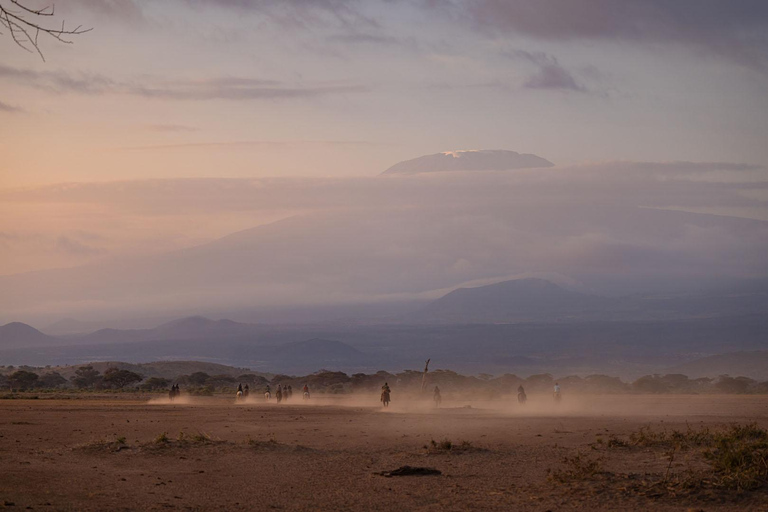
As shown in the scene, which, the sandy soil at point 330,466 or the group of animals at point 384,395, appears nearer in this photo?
the sandy soil at point 330,466

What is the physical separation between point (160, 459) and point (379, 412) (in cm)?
1820

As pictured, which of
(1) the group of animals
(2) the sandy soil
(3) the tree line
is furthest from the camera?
(3) the tree line

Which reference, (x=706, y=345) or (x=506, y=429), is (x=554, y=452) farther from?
(x=706, y=345)

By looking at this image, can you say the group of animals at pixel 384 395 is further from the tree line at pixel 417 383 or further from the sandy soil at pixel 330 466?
the tree line at pixel 417 383

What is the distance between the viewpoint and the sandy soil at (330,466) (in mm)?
14070

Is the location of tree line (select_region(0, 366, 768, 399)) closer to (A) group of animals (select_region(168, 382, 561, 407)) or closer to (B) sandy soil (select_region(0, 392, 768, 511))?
(A) group of animals (select_region(168, 382, 561, 407))

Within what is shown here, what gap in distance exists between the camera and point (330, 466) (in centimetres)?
1822

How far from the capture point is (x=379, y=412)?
117 feet

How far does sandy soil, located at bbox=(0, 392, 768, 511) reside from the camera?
14070mm

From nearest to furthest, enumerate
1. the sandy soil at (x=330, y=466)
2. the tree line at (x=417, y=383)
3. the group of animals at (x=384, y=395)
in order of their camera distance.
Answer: the sandy soil at (x=330, y=466)
the group of animals at (x=384, y=395)
the tree line at (x=417, y=383)

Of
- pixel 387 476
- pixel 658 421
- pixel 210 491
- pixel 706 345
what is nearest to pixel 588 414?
pixel 658 421

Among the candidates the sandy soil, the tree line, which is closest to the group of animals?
the sandy soil

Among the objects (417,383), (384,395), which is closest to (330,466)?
(384,395)

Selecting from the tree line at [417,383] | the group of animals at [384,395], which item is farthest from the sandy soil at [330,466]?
the tree line at [417,383]
